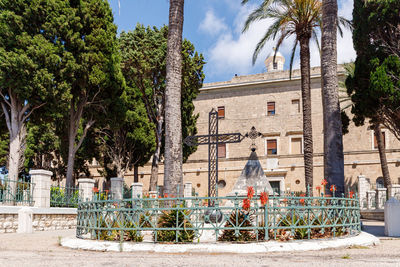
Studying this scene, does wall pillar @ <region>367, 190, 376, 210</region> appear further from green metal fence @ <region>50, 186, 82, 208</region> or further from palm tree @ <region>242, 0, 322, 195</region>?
green metal fence @ <region>50, 186, 82, 208</region>

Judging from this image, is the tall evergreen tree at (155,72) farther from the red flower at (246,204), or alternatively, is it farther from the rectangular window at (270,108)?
the red flower at (246,204)

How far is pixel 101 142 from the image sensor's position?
24844 mm

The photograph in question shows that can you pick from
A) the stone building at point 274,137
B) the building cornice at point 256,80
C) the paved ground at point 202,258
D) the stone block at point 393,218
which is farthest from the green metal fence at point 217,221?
the building cornice at point 256,80

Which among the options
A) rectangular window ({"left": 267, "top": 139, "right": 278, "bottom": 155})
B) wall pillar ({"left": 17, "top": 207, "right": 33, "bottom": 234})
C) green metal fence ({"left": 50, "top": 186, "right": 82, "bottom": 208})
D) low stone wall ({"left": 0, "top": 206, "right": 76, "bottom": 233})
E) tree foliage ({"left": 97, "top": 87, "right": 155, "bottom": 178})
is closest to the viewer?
low stone wall ({"left": 0, "top": 206, "right": 76, "bottom": 233})

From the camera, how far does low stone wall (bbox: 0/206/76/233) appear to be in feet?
39.7

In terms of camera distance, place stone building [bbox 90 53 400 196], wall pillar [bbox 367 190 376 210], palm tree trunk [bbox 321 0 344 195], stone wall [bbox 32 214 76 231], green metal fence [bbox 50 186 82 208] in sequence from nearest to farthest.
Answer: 1. palm tree trunk [bbox 321 0 344 195]
2. stone wall [bbox 32 214 76 231]
3. green metal fence [bbox 50 186 82 208]
4. wall pillar [bbox 367 190 376 210]
5. stone building [bbox 90 53 400 196]

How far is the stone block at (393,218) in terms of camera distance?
10711 millimetres

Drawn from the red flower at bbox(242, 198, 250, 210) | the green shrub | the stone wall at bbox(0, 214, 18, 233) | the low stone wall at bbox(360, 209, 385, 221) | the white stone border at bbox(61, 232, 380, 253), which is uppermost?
the red flower at bbox(242, 198, 250, 210)

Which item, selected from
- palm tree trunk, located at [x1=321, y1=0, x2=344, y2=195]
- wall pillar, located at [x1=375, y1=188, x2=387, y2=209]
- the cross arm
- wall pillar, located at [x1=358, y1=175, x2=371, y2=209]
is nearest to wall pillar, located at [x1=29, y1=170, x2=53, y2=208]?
the cross arm

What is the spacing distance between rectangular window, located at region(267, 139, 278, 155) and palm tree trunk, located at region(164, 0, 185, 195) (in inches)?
854

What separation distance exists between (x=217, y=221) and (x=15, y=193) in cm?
856

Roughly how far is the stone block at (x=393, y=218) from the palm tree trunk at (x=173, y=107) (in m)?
5.72

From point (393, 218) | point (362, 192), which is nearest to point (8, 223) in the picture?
point (393, 218)

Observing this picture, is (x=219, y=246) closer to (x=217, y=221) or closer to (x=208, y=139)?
(x=217, y=221)
